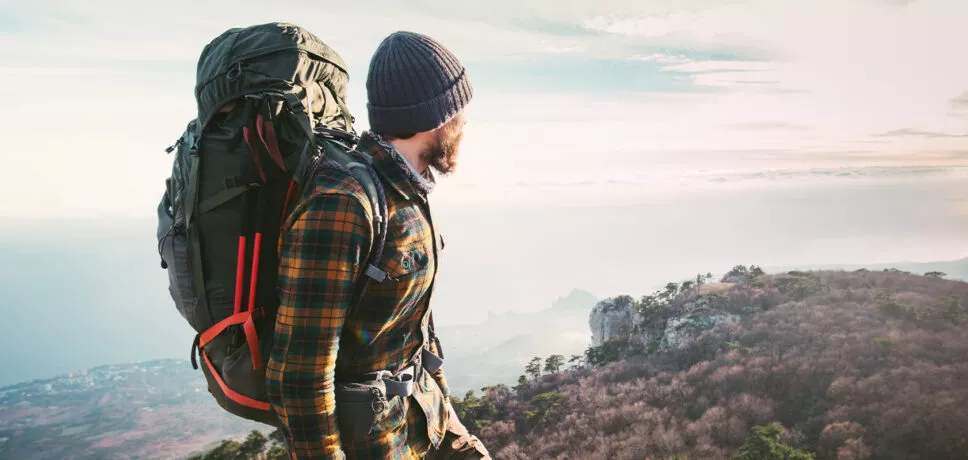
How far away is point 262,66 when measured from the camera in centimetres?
211

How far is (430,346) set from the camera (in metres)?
2.77

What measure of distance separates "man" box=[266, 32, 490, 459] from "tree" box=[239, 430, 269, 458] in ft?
33.1

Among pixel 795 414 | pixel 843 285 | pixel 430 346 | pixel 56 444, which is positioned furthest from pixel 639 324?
pixel 56 444

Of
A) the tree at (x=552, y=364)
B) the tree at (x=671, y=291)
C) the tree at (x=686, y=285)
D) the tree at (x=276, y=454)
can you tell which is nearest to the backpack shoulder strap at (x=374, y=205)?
the tree at (x=276, y=454)

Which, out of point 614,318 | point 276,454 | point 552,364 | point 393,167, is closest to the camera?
point 393,167

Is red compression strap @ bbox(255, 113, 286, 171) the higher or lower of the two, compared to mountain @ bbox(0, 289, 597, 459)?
higher

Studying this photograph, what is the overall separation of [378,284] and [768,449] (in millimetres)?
9784

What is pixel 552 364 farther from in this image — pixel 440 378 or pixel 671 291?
pixel 440 378

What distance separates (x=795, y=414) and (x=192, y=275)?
13371mm

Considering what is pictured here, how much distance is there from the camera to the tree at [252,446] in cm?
1092

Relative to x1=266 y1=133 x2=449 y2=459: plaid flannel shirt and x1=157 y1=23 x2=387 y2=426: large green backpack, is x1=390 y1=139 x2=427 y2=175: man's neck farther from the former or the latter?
x1=157 y1=23 x2=387 y2=426: large green backpack

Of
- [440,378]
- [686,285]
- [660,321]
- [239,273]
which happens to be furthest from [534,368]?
[239,273]

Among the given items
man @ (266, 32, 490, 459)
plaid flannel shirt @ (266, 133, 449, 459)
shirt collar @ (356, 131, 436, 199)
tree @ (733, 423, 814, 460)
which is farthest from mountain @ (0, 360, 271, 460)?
shirt collar @ (356, 131, 436, 199)

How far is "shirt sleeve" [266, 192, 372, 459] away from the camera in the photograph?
5.91 ft
